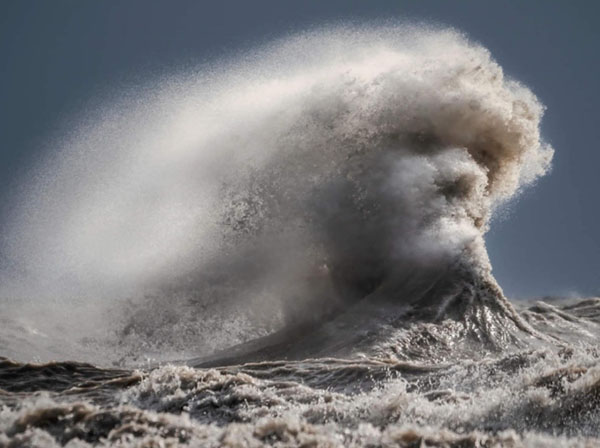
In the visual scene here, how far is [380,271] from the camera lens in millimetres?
17734

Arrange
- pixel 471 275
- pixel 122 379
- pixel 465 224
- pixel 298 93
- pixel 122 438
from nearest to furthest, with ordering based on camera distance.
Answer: pixel 122 438 < pixel 122 379 < pixel 471 275 < pixel 465 224 < pixel 298 93

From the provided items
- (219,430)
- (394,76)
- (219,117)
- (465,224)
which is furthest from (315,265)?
(219,430)

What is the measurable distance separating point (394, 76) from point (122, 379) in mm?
13798

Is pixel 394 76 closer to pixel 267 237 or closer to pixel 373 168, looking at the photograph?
pixel 373 168

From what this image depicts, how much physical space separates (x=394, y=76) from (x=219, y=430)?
15780 millimetres

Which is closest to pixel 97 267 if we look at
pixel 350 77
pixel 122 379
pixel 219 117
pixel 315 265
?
pixel 219 117

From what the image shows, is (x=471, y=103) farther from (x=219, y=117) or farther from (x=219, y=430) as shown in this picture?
(x=219, y=430)

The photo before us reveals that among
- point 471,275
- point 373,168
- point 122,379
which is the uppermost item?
point 373,168

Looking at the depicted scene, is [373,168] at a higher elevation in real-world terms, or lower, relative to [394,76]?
lower

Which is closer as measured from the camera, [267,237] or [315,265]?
[315,265]

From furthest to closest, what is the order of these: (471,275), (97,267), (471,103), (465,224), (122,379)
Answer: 1. (97,267)
2. (471,103)
3. (465,224)
4. (471,275)
5. (122,379)

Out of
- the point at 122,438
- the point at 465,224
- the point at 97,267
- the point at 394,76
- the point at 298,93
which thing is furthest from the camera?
the point at 97,267

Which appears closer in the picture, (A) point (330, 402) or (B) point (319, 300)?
(A) point (330, 402)

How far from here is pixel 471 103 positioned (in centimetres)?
1947
